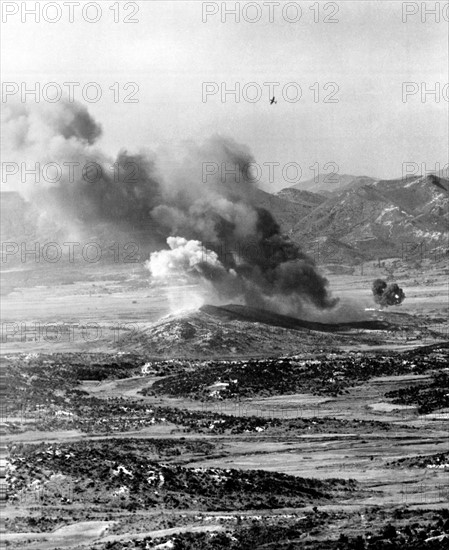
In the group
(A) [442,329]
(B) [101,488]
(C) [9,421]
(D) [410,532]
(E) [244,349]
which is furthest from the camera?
(A) [442,329]

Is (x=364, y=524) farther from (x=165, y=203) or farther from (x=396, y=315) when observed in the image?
(x=396, y=315)

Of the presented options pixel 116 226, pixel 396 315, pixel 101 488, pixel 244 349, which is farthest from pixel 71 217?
pixel 101 488

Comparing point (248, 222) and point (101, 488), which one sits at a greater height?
point (248, 222)

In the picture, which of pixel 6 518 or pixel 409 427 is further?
pixel 409 427

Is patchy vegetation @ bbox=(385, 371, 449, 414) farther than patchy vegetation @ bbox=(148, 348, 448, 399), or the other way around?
patchy vegetation @ bbox=(148, 348, 448, 399)

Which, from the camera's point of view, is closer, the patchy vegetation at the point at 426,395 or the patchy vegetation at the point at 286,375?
the patchy vegetation at the point at 426,395

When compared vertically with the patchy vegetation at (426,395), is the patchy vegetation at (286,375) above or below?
above

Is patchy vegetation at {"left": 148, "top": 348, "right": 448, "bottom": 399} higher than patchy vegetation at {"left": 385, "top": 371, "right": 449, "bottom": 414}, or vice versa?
patchy vegetation at {"left": 148, "top": 348, "right": 448, "bottom": 399}

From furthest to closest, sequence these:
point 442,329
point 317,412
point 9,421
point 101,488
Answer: point 442,329
point 317,412
point 9,421
point 101,488

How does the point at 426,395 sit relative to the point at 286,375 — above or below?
below

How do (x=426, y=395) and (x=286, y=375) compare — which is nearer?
(x=426, y=395)

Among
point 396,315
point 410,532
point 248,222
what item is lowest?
point 410,532
